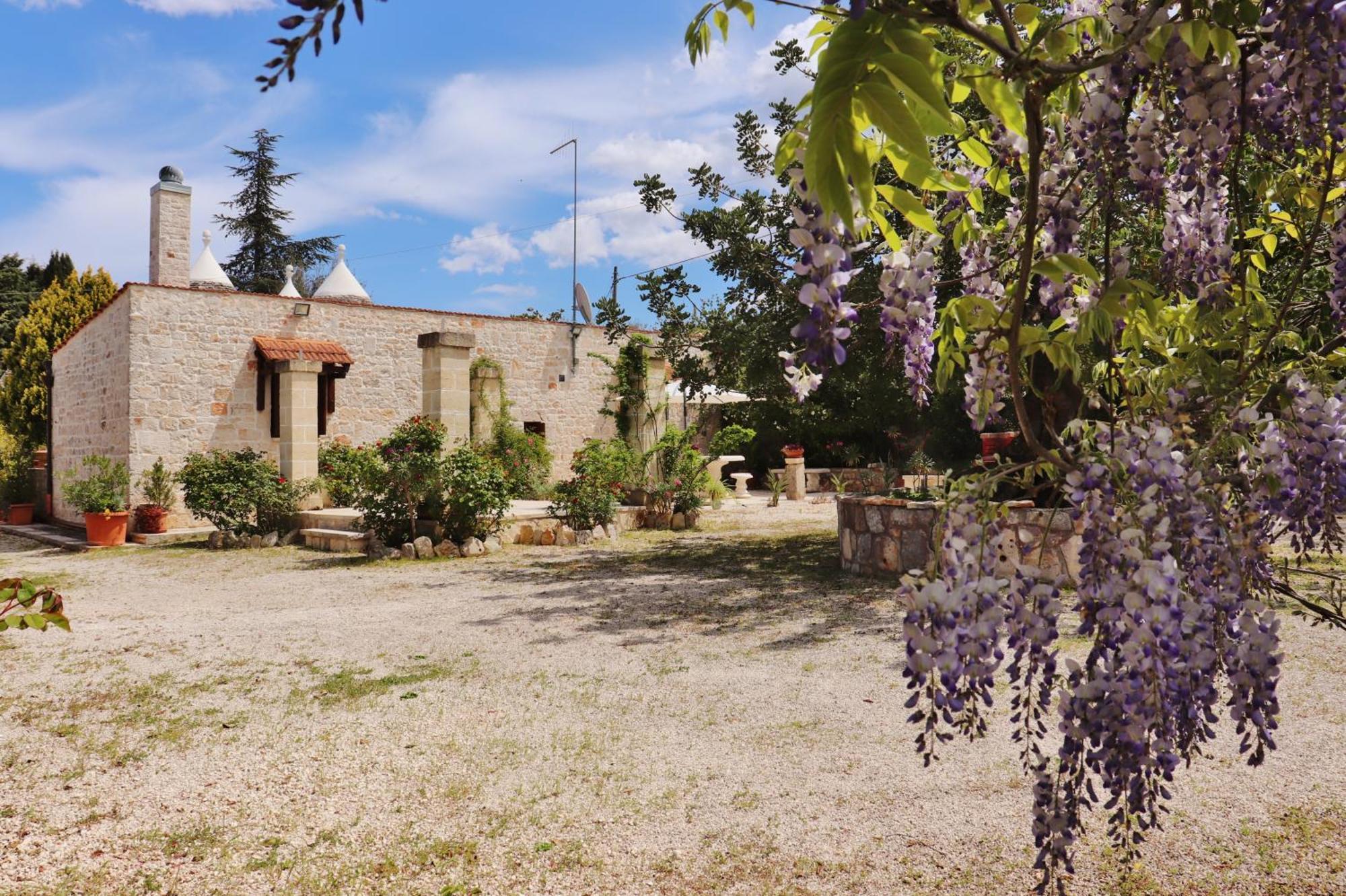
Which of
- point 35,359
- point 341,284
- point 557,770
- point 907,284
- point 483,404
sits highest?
point 341,284

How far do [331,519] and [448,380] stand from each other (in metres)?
2.37

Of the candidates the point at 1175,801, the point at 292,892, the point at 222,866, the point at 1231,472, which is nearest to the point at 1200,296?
the point at 1231,472

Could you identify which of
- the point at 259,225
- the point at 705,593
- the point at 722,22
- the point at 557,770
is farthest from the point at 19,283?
the point at 722,22

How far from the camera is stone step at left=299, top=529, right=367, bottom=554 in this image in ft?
34.1

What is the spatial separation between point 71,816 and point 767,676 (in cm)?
304

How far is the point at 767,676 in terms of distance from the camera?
4668 mm

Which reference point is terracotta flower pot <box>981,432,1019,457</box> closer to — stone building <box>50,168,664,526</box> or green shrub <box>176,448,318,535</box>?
stone building <box>50,168,664,526</box>

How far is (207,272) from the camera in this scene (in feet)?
57.1

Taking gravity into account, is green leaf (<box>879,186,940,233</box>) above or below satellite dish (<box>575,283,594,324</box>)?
below

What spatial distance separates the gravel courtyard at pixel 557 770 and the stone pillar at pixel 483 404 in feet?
28.5

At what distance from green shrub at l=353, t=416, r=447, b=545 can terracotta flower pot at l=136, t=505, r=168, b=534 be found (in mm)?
3563

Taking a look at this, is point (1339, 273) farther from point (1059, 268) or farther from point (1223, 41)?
point (1059, 268)

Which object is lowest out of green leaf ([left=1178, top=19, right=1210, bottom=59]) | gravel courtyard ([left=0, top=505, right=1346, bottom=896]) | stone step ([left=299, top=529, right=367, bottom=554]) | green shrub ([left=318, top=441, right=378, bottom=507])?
gravel courtyard ([left=0, top=505, right=1346, bottom=896])

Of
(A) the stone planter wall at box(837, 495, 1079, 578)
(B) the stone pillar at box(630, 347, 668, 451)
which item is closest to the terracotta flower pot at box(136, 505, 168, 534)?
(B) the stone pillar at box(630, 347, 668, 451)
